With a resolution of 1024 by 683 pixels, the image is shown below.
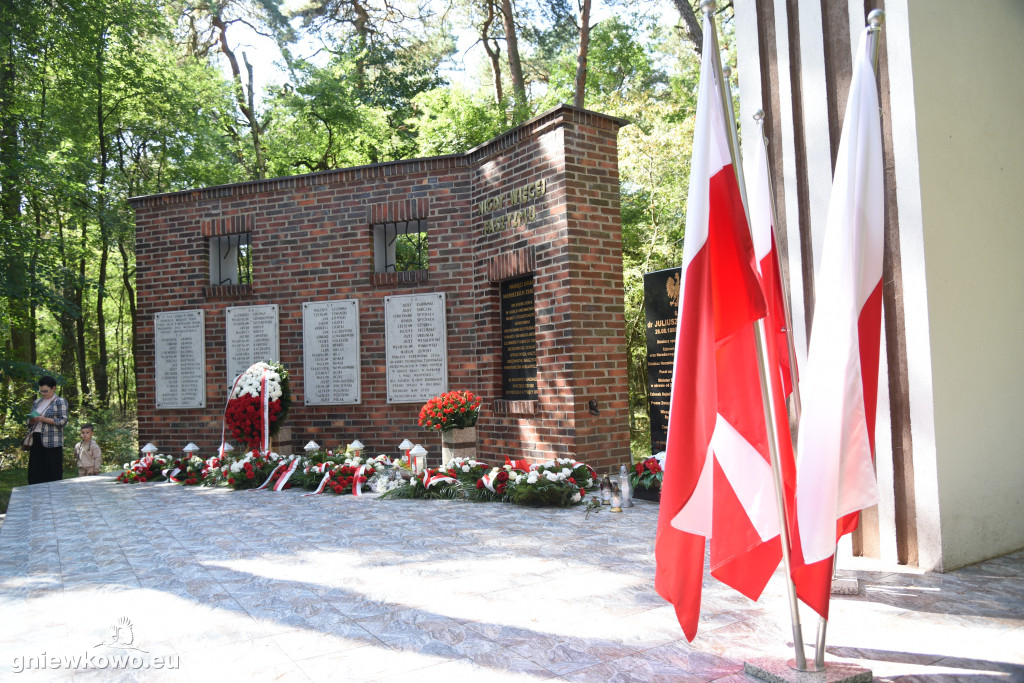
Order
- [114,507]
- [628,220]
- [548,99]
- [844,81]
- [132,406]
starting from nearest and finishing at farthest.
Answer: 1. [844,81]
2. [114,507]
3. [628,220]
4. [548,99]
5. [132,406]

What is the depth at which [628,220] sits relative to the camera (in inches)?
567

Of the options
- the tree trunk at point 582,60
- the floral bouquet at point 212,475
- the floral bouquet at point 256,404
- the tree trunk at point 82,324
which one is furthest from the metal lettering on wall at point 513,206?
the tree trunk at point 82,324

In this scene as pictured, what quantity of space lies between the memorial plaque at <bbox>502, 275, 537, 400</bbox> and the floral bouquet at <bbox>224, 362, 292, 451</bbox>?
292 cm

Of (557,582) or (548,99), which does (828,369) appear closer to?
(557,582)

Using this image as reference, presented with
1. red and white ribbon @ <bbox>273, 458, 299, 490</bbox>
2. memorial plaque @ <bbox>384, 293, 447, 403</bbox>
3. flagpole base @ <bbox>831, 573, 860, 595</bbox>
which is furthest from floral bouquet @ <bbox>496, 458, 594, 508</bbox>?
flagpole base @ <bbox>831, 573, 860, 595</bbox>

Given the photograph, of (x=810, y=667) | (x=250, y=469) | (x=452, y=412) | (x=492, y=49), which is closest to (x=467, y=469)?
(x=452, y=412)

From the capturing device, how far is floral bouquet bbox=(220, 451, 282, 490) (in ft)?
26.5

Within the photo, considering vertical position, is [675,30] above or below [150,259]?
above

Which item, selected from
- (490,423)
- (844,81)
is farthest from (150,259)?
(844,81)

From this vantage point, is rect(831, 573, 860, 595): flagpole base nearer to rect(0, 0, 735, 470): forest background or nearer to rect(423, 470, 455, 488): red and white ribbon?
rect(423, 470, 455, 488): red and white ribbon

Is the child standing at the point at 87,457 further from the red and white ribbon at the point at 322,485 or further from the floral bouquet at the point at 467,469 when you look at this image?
the floral bouquet at the point at 467,469

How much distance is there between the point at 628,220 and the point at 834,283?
39.5ft

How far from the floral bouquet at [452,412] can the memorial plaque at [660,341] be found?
6.51 feet

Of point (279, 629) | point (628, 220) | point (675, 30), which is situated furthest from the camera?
point (675, 30)
